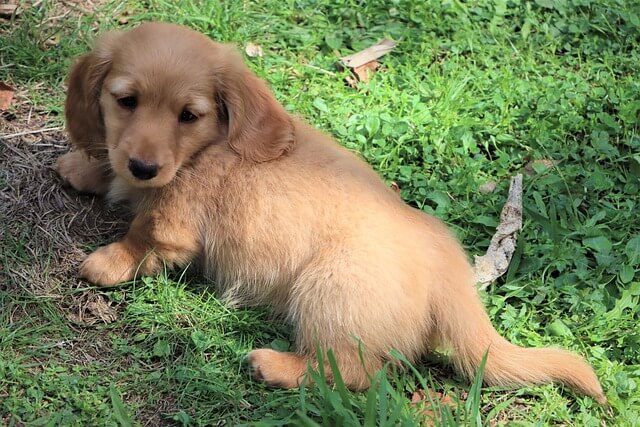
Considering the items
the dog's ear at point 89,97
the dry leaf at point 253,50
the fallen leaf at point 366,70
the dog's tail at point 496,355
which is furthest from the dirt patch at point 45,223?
the fallen leaf at point 366,70

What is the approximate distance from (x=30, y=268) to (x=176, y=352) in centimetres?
73

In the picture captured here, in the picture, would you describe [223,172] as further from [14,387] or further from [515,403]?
[515,403]

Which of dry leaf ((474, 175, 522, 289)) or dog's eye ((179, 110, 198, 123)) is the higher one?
dog's eye ((179, 110, 198, 123))

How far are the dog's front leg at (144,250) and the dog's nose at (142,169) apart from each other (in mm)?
315

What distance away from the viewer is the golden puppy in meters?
3.09

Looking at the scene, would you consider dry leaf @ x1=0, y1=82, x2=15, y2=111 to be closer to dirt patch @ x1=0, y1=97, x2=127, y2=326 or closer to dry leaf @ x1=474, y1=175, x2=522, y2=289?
dirt patch @ x1=0, y1=97, x2=127, y2=326

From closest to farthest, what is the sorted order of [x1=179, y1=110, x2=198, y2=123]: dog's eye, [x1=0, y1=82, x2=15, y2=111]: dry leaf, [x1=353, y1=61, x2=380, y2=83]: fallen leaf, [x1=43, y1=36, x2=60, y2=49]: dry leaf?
[x1=179, y1=110, x2=198, y2=123]: dog's eye → [x1=0, y1=82, x2=15, y2=111]: dry leaf → [x1=43, y1=36, x2=60, y2=49]: dry leaf → [x1=353, y1=61, x2=380, y2=83]: fallen leaf

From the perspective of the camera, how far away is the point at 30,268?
3.41 meters

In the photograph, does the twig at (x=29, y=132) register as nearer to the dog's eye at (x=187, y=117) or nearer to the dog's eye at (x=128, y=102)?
the dog's eye at (x=128, y=102)

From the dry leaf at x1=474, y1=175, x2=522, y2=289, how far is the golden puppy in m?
0.35

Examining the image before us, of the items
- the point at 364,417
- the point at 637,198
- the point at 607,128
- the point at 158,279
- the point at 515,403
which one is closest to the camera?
the point at 364,417

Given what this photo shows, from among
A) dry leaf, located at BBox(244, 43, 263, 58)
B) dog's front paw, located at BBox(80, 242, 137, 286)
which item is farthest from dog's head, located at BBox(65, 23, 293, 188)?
dry leaf, located at BBox(244, 43, 263, 58)

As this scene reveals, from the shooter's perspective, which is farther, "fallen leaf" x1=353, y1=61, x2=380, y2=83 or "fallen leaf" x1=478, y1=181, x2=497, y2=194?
"fallen leaf" x1=353, y1=61, x2=380, y2=83

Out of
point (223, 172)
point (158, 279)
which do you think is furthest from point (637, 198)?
point (158, 279)
